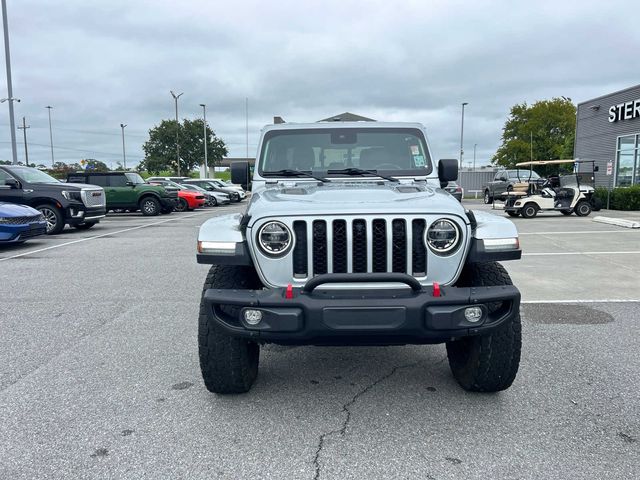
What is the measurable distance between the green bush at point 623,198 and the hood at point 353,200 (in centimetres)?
1989

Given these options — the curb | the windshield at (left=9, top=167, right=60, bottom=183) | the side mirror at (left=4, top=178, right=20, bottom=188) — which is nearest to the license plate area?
the side mirror at (left=4, top=178, right=20, bottom=188)

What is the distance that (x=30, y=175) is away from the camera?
13016mm

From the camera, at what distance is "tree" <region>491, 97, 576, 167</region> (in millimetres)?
56656

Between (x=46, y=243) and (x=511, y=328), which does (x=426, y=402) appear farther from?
(x=46, y=243)

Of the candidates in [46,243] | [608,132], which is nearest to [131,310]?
[46,243]

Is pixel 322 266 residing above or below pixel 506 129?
below

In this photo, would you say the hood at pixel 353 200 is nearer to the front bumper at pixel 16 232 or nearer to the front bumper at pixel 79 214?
the front bumper at pixel 16 232

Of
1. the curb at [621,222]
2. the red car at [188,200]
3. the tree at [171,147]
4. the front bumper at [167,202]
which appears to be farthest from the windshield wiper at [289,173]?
the tree at [171,147]

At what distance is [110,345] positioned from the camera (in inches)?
174

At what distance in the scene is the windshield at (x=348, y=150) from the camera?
4.39 meters

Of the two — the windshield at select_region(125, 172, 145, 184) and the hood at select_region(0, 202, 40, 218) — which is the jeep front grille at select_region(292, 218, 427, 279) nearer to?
the hood at select_region(0, 202, 40, 218)

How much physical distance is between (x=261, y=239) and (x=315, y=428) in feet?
3.73

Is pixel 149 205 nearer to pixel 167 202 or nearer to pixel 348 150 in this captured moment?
pixel 167 202

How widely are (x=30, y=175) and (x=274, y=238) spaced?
12438mm
